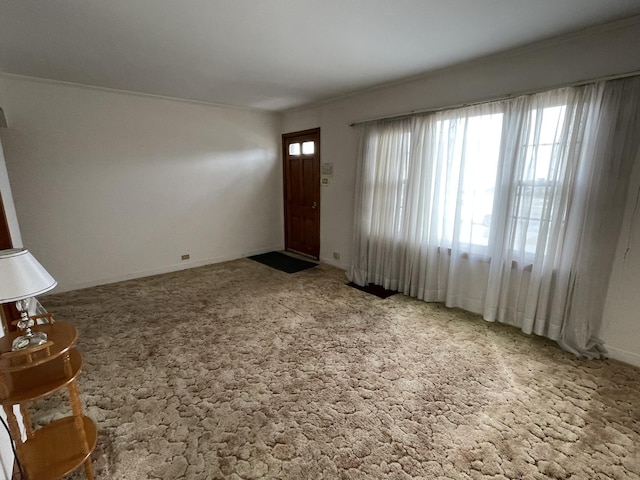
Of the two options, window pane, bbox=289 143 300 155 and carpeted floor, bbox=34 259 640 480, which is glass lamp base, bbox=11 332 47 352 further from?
window pane, bbox=289 143 300 155

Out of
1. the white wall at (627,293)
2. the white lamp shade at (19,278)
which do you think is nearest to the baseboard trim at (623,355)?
the white wall at (627,293)

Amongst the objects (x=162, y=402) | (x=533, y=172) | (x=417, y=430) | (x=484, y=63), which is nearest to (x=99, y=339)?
(x=162, y=402)

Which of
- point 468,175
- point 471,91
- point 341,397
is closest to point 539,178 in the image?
point 468,175

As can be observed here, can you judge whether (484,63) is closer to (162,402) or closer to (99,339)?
(162,402)

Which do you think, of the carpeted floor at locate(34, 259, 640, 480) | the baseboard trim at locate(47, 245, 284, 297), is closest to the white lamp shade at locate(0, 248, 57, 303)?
the carpeted floor at locate(34, 259, 640, 480)

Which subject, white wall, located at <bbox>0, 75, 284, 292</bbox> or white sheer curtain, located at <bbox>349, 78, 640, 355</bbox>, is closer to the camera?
white sheer curtain, located at <bbox>349, 78, 640, 355</bbox>

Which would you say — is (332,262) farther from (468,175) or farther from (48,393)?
(48,393)

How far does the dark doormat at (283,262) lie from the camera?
4.97 meters

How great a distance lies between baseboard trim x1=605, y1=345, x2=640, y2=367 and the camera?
95.9 inches

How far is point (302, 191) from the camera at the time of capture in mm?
5500

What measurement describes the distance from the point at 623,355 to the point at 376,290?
2.37m

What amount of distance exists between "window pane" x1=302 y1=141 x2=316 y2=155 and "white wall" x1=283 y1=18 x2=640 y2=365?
→ 0.99 ft

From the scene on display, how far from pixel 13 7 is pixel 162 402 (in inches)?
112

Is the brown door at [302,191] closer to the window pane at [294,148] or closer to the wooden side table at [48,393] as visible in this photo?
the window pane at [294,148]
